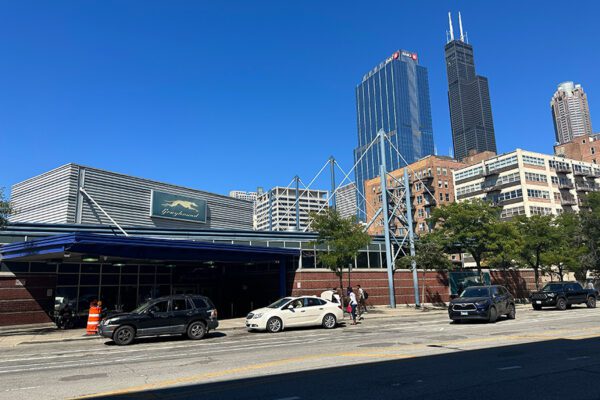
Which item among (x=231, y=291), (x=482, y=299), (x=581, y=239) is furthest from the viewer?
(x=581, y=239)

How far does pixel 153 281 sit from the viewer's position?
32375mm

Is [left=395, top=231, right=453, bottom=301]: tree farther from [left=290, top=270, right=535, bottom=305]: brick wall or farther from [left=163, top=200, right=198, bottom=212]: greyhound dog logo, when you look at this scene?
[left=163, top=200, right=198, bottom=212]: greyhound dog logo

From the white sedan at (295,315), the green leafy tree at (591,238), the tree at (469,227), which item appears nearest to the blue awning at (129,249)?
the white sedan at (295,315)

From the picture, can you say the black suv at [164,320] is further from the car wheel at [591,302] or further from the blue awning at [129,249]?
the car wheel at [591,302]

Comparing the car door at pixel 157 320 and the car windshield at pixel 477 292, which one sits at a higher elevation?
the car windshield at pixel 477 292

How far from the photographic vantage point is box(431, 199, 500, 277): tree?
122 ft

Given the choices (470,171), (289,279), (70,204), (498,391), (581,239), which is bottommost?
(498,391)

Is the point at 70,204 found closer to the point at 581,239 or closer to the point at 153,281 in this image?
the point at 153,281

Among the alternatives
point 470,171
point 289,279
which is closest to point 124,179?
point 289,279

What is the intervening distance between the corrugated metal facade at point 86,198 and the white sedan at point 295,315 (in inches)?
909

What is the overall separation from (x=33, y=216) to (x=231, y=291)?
18691mm

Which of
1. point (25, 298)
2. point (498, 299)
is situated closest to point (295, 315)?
point (498, 299)

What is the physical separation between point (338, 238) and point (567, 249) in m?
28.3

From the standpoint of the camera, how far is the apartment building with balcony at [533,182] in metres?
86.9
